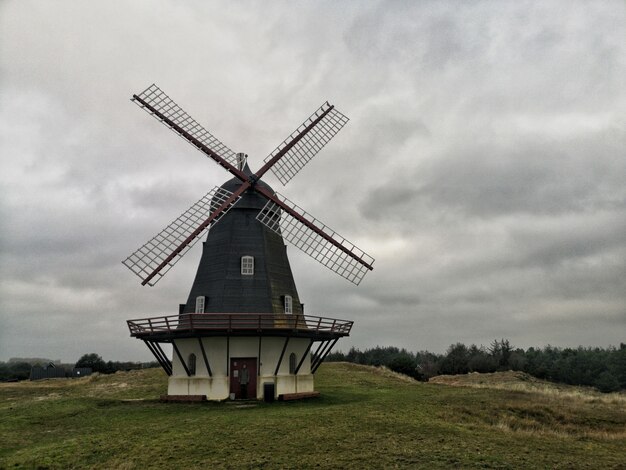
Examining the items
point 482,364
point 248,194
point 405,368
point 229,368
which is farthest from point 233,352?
point 482,364

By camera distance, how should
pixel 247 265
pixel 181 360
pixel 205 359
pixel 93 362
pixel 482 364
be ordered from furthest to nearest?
pixel 93 362
pixel 482 364
pixel 247 265
pixel 181 360
pixel 205 359

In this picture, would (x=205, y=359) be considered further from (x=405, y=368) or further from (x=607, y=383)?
(x=607, y=383)

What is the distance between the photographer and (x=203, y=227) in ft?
87.5

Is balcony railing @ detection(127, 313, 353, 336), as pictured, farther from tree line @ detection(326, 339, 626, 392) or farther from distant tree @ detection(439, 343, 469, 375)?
distant tree @ detection(439, 343, 469, 375)

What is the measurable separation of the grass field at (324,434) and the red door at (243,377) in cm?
172

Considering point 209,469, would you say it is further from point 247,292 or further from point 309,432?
point 247,292

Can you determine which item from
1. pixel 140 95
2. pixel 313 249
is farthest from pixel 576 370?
pixel 140 95

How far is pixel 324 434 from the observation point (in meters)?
15.1

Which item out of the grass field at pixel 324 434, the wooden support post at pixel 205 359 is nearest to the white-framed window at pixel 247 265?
the wooden support post at pixel 205 359

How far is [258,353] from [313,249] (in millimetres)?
6823

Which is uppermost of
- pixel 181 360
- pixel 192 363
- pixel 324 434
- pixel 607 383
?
pixel 181 360

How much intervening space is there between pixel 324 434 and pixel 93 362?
76.9 metres

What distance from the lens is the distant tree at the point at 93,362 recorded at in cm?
7344

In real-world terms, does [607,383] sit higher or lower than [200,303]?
lower
